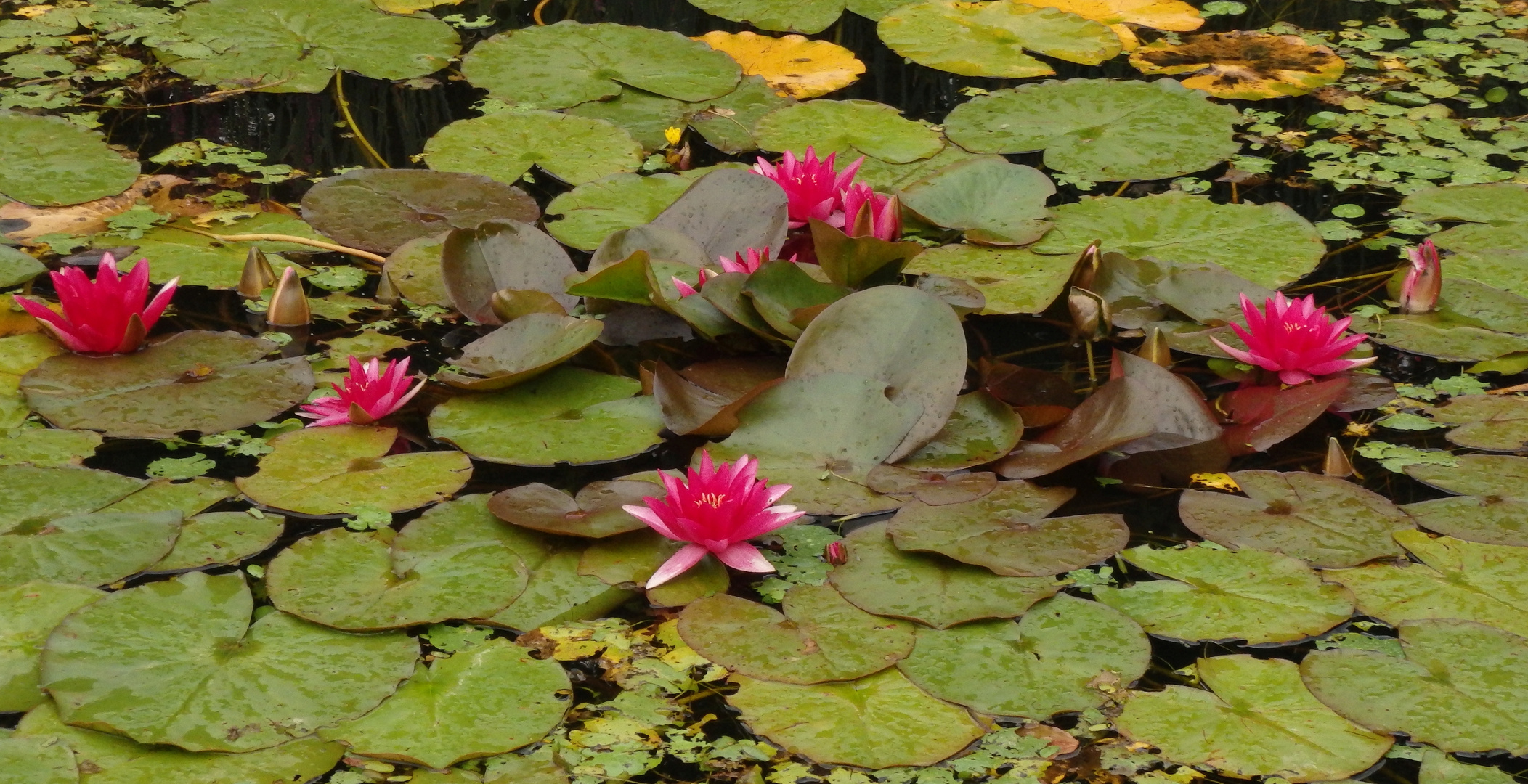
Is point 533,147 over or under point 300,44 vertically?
under

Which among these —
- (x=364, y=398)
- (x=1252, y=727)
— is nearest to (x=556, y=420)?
(x=364, y=398)

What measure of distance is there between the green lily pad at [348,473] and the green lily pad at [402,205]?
2.66 feet

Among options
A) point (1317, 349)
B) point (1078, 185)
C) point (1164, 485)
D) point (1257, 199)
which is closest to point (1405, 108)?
point (1257, 199)

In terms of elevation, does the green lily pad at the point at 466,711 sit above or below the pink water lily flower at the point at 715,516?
below

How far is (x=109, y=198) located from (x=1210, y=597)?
284 cm

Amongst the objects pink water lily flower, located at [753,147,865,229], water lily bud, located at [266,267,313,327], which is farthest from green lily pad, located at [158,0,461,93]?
pink water lily flower, located at [753,147,865,229]

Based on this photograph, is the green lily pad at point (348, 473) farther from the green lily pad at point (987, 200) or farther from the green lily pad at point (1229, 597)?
the green lily pad at point (987, 200)

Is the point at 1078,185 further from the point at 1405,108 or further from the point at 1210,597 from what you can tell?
the point at 1210,597

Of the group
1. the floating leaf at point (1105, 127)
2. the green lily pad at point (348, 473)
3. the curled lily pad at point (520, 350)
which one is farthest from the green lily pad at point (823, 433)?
the floating leaf at point (1105, 127)

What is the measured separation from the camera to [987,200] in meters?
3.54

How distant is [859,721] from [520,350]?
1.18m

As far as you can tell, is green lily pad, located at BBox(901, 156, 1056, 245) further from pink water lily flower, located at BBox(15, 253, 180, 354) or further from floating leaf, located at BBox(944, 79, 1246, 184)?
pink water lily flower, located at BBox(15, 253, 180, 354)

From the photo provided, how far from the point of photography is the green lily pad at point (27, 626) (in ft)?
6.75

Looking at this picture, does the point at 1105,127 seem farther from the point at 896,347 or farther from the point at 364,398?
the point at 364,398
